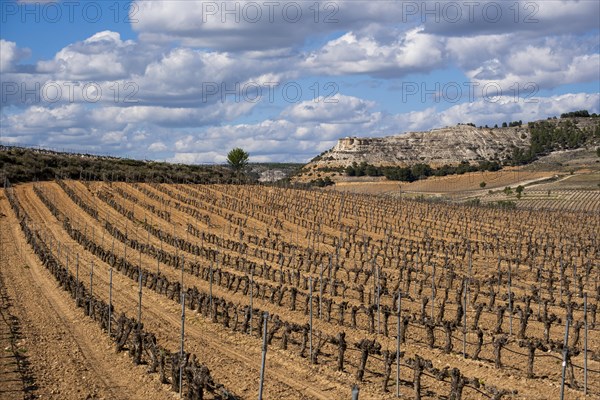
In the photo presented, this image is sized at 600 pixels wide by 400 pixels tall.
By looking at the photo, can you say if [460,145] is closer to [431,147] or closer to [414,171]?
[431,147]

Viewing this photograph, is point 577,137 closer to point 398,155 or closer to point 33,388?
point 398,155

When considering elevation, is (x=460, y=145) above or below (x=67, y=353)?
above

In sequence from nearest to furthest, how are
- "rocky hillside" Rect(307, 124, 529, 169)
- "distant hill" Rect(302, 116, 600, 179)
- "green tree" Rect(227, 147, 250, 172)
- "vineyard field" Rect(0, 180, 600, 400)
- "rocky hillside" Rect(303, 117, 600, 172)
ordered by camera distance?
"vineyard field" Rect(0, 180, 600, 400)
"green tree" Rect(227, 147, 250, 172)
"distant hill" Rect(302, 116, 600, 179)
"rocky hillside" Rect(303, 117, 600, 172)
"rocky hillside" Rect(307, 124, 529, 169)

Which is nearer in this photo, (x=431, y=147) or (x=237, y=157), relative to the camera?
(x=237, y=157)

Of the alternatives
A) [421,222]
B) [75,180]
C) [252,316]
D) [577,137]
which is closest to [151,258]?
[252,316]

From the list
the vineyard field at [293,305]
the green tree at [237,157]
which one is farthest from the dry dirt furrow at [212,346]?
the green tree at [237,157]

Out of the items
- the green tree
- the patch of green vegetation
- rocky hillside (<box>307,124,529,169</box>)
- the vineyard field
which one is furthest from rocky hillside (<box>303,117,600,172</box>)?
the vineyard field

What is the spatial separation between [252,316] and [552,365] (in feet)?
26.2

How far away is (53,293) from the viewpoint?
24.3 metres

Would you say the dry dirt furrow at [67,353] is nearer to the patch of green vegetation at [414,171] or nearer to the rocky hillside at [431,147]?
the patch of green vegetation at [414,171]

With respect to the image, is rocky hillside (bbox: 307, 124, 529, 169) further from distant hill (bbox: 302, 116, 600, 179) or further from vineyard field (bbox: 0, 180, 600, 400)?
vineyard field (bbox: 0, 180, 600, 400)

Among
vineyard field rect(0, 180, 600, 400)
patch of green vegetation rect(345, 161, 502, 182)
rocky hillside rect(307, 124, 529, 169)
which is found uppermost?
rocky hillside rect(307, 124, 529, 169)

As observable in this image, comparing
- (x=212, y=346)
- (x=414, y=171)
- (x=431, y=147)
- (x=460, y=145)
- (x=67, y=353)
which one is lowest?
(x=212, y=346)

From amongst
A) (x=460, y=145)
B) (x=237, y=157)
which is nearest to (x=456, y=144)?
(x=460, y=145)
